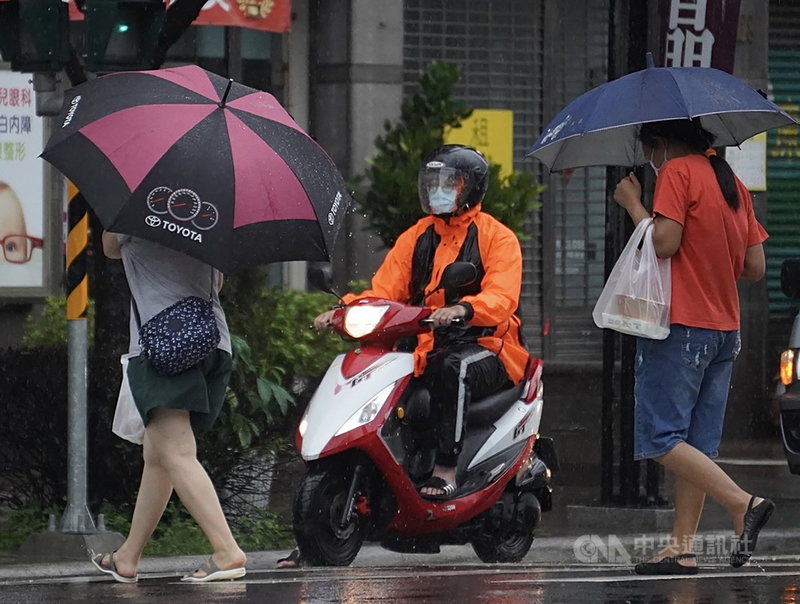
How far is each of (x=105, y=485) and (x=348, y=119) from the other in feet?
18.9

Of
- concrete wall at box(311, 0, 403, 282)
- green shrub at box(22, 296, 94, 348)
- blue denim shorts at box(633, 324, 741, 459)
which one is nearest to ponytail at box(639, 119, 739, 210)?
blue denim shorts at box(633, 324, 741, 459)

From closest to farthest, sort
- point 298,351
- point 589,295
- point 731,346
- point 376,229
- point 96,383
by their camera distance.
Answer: point 731,346 < point 96,383 < point 298,351 < point 376,229 < point 589,295

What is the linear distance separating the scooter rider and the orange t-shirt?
88 centimetres

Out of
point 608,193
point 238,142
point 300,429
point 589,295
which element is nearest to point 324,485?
point 300,429

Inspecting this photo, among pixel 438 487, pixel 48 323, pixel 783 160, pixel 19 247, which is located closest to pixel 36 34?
pixel 438 487

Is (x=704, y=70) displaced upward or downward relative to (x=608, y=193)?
upward

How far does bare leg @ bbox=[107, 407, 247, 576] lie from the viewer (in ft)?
23.6

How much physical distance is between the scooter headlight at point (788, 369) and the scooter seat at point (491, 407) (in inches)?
93.2

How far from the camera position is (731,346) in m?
7.82

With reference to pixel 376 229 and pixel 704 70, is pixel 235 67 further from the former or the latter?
pixel 704 70

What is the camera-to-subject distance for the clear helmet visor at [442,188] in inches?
334

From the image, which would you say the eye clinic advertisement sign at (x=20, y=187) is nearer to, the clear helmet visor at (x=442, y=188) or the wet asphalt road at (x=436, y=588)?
the clear helmet visor at (x=442, y=188)

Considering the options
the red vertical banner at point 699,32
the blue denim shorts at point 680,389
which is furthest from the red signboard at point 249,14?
the blue denim shorts at point 680,389

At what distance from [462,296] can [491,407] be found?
50cm
